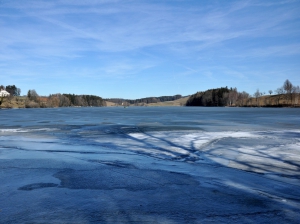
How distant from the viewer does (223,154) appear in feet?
26.7

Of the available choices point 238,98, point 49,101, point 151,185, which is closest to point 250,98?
point 238,98

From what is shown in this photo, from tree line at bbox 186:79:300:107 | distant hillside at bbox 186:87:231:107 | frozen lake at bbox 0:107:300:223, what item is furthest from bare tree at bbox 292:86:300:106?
frozen lake at bbox 0:107:300:223

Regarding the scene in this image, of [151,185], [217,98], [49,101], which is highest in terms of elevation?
[217,98]

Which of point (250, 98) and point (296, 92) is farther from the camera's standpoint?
point (250, 98)

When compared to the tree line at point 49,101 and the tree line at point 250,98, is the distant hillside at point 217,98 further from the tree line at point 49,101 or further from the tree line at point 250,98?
the tree line at point 49,101

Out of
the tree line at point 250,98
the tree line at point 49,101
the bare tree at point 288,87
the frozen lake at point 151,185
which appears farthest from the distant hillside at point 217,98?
the frozen lake at point 151,185

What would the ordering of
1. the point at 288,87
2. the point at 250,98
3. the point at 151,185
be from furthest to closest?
the point at 250,98 → the point at 288,87 → the point at 151,185

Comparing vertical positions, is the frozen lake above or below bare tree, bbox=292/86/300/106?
Answer: below

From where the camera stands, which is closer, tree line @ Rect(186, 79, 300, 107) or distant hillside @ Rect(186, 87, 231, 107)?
tree line @ Rect(186, 79, 300, 107)

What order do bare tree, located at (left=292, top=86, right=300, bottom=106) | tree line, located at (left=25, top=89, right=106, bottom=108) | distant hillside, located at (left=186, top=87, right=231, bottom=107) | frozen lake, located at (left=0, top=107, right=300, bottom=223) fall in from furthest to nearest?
distant hillside, located at (left=186, top=87, right=231, bottom=107) < tree line, located at (left=25, top=89, right=106, bottom=108) < bare tree, located at (left=292, top=86, right=300, bottom=106) < frozen lake, located at (left=0, top=107, right=300, bottom=223)

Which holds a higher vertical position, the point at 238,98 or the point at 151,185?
the point at 238,98

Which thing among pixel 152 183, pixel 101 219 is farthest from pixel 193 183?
pixel 101 219

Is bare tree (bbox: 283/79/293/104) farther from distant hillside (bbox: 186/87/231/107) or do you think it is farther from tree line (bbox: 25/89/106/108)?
tree line (bbox: 25/89/106/108)

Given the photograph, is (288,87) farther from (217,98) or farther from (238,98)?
(217,98)
